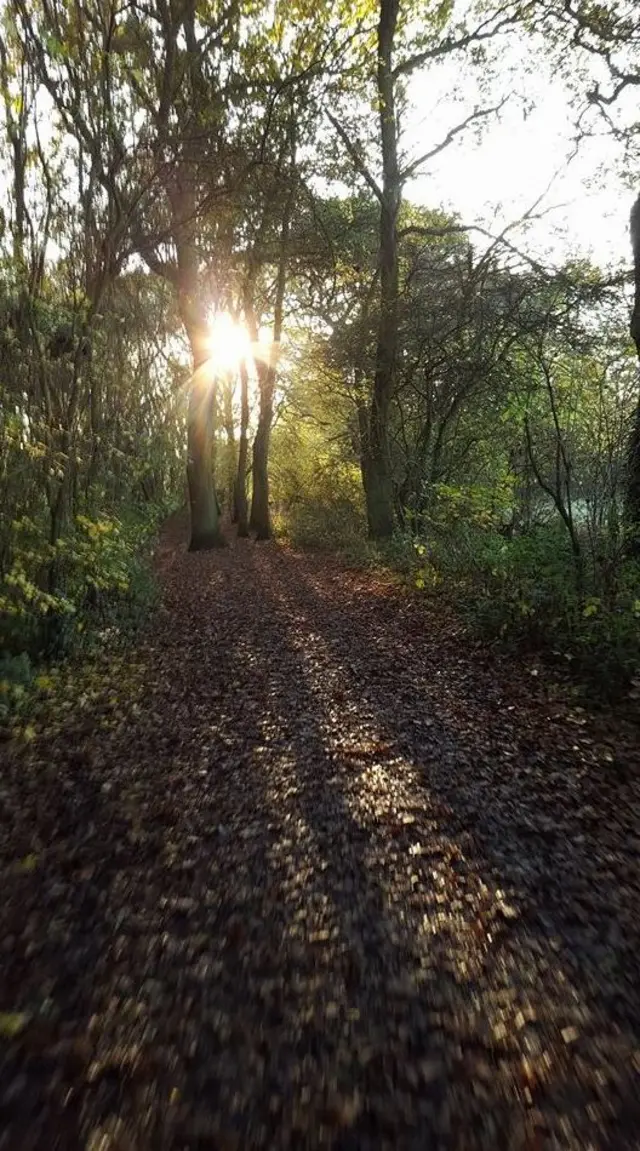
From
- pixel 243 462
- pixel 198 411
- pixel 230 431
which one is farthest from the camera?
pixel 230 431

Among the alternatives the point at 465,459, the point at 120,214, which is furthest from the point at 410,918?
the point at 465,459

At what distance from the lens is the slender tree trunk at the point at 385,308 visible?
13.3m

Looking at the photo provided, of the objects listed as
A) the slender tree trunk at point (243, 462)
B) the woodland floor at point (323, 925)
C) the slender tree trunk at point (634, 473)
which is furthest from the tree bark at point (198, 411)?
the woodland floor at point (323, 925)

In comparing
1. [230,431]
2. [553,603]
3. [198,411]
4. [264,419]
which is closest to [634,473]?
[553,603]

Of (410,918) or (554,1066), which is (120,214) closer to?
(410,918)

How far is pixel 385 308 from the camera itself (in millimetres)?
14133

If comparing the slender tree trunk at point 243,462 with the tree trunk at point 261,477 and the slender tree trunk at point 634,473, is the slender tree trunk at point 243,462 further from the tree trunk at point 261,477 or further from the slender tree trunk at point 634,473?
the slender tree trunk at point 634,473

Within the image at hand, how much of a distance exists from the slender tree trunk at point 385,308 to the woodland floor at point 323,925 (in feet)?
32.4

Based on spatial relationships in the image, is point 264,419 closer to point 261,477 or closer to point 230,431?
point 261,477

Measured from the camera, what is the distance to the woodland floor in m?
2.31

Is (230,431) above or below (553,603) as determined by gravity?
above

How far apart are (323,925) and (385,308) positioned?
1330 centimetres

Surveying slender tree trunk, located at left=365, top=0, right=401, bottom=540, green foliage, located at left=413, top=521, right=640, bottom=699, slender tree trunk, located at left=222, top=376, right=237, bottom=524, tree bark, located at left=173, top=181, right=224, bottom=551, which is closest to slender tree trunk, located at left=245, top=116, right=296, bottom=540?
tree bark, located at left=173, top=181, right=224, bottom=551

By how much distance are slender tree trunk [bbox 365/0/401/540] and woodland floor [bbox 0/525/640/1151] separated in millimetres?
9863
